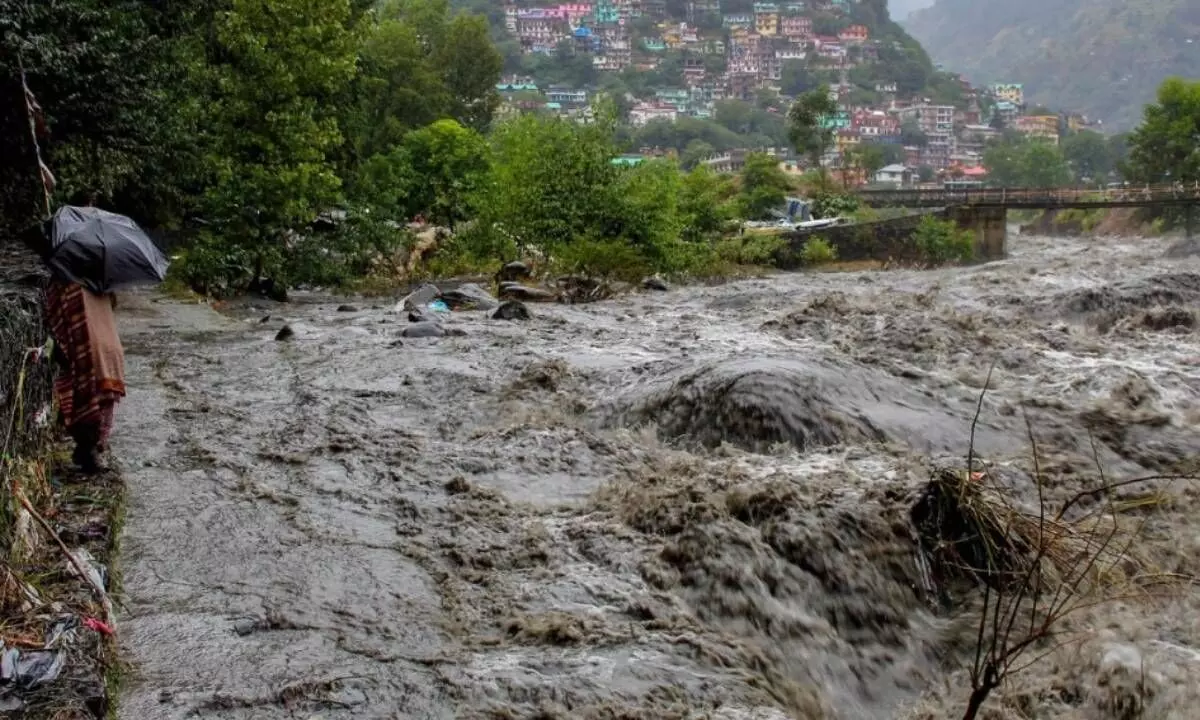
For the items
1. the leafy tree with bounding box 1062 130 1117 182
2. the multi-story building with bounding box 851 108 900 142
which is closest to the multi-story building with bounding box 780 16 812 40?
the multi-story building with bounding box 851 108 900 142

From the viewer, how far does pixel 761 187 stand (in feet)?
175

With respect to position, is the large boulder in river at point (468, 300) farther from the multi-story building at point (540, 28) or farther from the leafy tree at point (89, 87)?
the multi-story building at point (540, 28)

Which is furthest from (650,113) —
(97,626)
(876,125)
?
(97,626)

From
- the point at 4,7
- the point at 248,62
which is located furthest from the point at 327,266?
the point at 4,7

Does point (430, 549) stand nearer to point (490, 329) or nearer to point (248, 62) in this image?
point (490, 329)

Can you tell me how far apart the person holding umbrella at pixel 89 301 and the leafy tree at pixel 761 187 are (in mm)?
46339

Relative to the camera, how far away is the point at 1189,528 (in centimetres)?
685

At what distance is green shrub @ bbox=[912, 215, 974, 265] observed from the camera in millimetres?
42969

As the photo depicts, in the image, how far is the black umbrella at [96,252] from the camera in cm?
606

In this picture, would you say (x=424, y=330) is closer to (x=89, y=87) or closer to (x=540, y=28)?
(x=89, y=87)

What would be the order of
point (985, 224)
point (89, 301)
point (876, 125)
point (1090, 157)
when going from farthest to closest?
point (876, 125) → point (1090, 157) → point (985, 224) → point (89, 301)

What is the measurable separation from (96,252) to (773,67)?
593ft

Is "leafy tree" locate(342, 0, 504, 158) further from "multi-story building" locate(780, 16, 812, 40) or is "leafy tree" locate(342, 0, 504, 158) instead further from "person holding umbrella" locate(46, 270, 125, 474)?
"multi-story building" locate(780, 16, 812, 40)

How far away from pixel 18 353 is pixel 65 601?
2.15 metres
